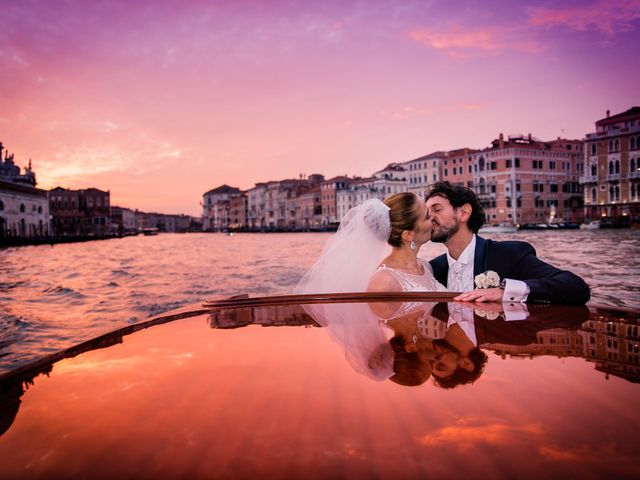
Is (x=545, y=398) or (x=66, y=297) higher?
(x=545, y=398)

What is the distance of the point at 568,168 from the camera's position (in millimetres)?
43219

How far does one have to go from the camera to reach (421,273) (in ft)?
8.47

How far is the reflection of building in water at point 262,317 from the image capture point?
161 centimetres

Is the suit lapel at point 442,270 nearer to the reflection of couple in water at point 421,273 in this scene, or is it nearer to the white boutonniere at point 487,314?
the reflection of couple in water at point 421,273

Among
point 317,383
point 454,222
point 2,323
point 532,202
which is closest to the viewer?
point 317,383

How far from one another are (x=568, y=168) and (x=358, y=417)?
4919 cm

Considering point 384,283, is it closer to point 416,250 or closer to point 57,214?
point 416,250

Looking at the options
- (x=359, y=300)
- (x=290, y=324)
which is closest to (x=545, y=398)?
(x=290, y=324)

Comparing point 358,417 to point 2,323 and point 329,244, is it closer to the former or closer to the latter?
point 329,244

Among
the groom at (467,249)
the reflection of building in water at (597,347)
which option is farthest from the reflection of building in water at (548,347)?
the groom at (467,249)

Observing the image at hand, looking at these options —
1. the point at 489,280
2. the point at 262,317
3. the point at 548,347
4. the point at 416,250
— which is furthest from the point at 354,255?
the point at 548,347

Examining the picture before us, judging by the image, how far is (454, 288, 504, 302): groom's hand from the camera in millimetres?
1892

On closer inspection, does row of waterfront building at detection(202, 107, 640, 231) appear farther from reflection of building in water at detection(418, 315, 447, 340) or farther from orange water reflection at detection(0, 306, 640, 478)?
orange water reflection at detection(0, 306, 640, 478)

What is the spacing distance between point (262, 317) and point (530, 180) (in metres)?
44.2
